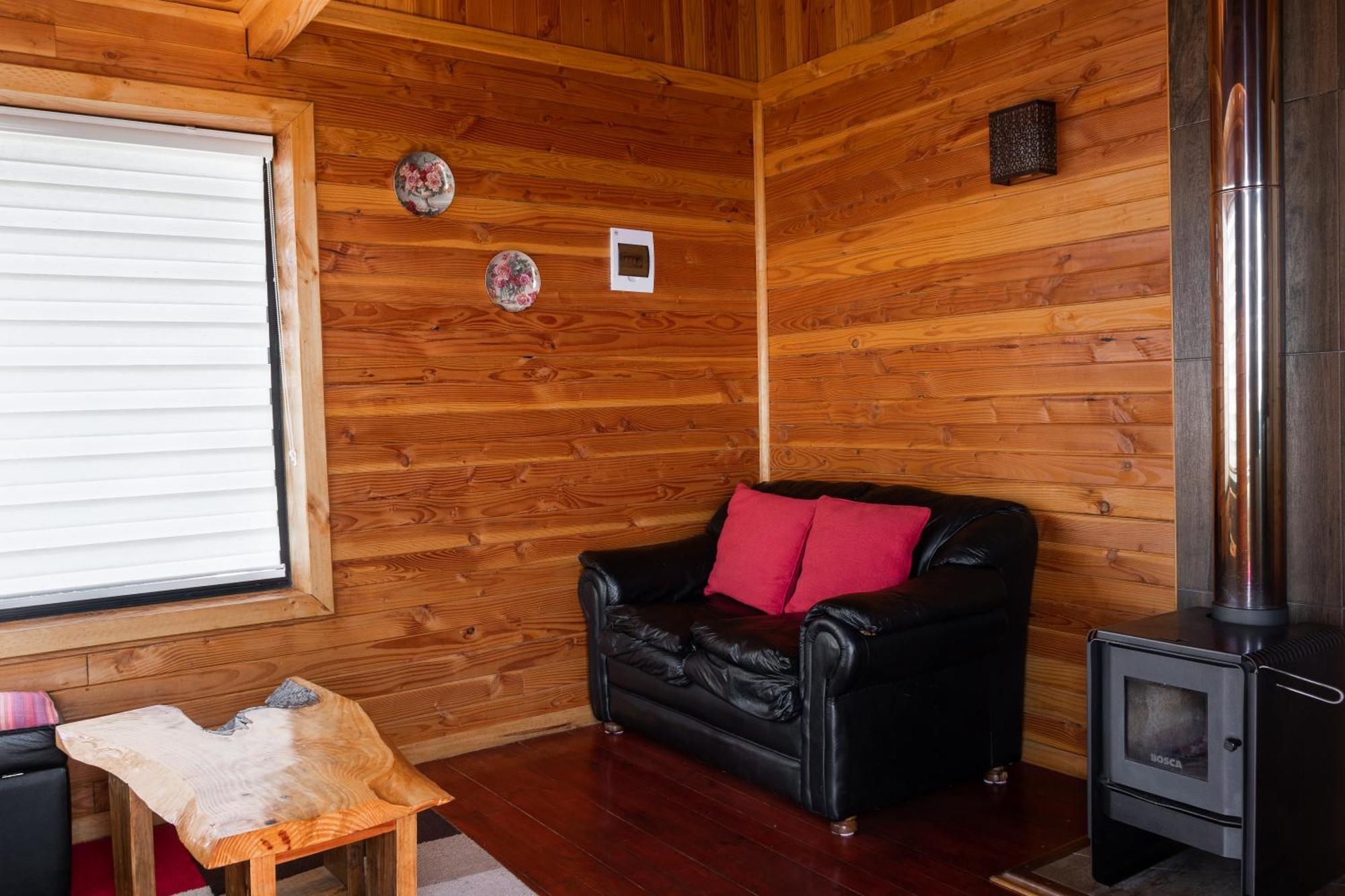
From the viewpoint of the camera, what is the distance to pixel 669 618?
11.9 ft

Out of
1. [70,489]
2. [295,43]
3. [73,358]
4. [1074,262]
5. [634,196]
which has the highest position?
[295,43]

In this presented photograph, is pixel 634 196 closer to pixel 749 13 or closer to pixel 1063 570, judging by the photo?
pixel 749 13

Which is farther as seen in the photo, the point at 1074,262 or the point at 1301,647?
the point at 1074,262

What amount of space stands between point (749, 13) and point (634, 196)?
1039 mm

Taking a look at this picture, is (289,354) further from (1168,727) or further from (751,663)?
(1168,727)

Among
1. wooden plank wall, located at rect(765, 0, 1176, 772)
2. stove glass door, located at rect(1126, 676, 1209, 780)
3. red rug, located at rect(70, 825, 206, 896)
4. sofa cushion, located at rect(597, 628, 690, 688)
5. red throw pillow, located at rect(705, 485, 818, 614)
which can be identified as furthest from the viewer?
red throw pillow, located at rect(705, 485, 818, 614)

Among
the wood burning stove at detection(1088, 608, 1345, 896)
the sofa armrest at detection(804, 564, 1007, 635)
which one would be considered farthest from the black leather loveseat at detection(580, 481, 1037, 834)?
the wood burning stove at detection(1088, 608, 1345, 896)

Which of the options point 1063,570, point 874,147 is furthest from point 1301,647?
point 874,147

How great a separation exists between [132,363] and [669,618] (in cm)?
192

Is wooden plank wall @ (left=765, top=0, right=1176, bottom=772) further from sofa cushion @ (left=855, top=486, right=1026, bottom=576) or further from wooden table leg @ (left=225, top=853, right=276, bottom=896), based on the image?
wooden table leg @ (left=225, top=853, right=276, bottom=896)

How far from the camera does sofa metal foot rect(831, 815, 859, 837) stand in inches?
117

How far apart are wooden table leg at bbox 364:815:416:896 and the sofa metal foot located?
1.26 metres

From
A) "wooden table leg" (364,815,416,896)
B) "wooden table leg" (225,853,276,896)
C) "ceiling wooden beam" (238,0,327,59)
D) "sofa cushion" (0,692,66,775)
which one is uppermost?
"ceiling wooden beam" (238,0,327,59)

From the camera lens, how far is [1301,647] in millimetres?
2475
